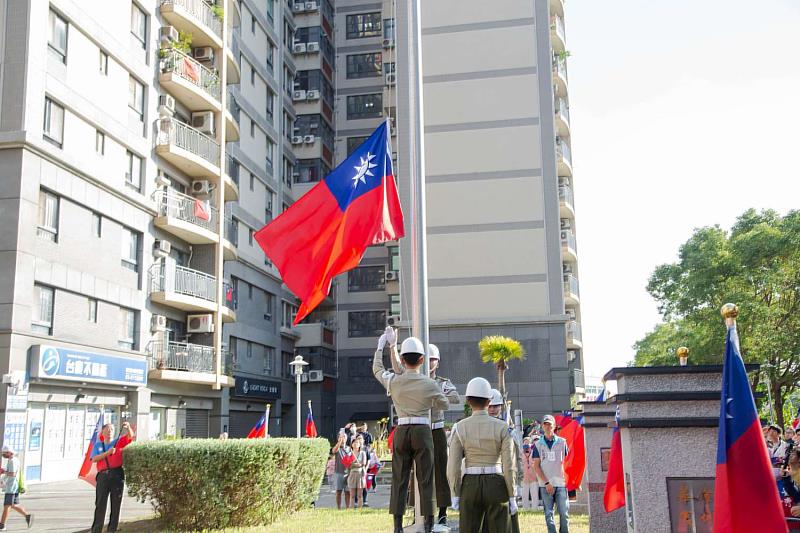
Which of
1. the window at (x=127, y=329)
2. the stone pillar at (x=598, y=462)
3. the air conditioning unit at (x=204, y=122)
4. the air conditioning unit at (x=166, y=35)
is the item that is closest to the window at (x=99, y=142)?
the window at (x=127, y=329)

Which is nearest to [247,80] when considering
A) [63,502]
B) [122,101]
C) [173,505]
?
[122,101]

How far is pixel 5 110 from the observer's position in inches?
947

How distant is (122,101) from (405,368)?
80.3 ft

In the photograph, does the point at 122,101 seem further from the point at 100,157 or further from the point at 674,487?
the point at 674,487

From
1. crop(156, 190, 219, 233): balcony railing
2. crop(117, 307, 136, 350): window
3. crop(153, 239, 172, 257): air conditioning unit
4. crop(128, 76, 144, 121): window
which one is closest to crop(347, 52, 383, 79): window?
crop(156, 190, 219, 233): balcony railing

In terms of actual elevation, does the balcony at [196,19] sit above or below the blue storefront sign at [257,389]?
above

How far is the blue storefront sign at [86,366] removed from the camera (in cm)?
2386

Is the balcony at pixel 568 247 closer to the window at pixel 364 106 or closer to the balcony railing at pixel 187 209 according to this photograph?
the window at pixel 364 106

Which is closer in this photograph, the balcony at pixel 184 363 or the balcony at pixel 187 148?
the balcony at pixel 184 363

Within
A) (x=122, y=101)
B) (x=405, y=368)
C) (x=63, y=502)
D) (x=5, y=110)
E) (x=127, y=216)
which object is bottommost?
(x=63, y=502)

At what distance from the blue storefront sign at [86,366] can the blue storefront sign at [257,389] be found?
8972 mm

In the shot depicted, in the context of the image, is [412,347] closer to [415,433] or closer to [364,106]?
[415,433]

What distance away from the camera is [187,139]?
3412cm

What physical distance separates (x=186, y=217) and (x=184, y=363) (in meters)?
6.23
